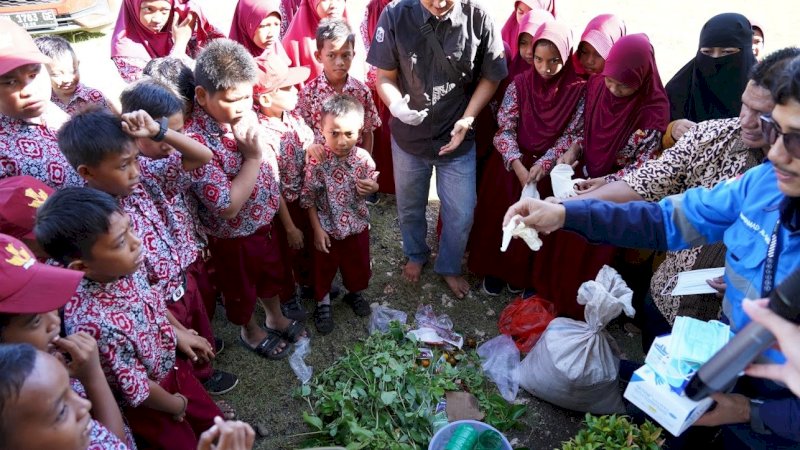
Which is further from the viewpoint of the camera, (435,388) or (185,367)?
(435,388)

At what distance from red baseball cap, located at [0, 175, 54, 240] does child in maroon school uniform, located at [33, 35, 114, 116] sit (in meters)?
1.35

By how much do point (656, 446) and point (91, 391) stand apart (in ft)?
6.95

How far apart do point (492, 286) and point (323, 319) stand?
1.27 meters

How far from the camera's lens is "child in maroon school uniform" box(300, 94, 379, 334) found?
306cm

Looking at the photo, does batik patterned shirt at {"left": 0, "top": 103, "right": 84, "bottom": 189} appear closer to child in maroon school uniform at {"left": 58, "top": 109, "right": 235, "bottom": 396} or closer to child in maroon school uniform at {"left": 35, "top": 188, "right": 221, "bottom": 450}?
child in maroon school uniform at {"left": 58, "top": 109, "right": 235, "bottom": 396}

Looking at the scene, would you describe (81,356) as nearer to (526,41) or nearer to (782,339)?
(782,339)

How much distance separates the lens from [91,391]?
1745 millimetres

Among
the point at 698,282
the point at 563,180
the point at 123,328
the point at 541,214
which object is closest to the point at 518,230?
the point at 541,214

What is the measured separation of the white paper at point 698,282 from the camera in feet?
7.29

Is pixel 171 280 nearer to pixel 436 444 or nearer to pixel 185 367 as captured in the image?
pixel 185 367

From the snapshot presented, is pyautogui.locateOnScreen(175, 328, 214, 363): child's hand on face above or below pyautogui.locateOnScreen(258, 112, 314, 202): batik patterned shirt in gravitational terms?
below

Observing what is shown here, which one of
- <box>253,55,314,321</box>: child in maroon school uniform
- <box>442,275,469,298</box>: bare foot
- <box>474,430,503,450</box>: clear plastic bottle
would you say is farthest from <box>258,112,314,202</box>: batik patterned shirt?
<box>474,430,503,450</box>: clear plastic bottle

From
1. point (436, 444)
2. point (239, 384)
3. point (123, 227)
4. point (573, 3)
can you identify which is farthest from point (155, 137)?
point (573, 3)

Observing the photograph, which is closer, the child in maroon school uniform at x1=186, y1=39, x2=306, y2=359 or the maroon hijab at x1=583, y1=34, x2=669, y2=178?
the child in maroon school uniform at x1=186, y1=39, x2=306, y2=359
